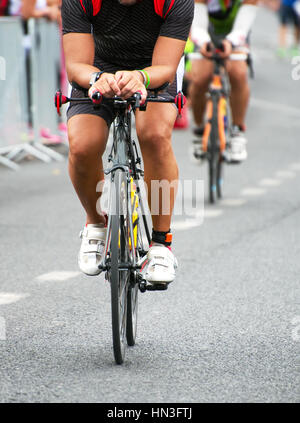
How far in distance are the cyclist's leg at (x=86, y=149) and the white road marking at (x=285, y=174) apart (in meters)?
5.88

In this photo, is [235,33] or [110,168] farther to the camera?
[235,33]

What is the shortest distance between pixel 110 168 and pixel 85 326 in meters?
1.06

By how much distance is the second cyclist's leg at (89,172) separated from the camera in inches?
178

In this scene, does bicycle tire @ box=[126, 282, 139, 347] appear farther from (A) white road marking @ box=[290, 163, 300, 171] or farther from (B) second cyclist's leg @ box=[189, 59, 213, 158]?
(A) white road marking @ box=[290, 163, 300, 171]

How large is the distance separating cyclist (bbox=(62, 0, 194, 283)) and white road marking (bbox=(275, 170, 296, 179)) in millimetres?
5752

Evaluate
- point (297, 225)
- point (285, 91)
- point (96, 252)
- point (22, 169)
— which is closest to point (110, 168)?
point (96, 252)

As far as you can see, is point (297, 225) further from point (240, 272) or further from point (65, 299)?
point (65, 299)

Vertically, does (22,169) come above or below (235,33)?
below

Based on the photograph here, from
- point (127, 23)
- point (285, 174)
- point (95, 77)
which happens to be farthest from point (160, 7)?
point (285, 174)

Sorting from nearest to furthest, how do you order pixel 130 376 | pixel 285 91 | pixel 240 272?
pixel 130 376 → pixel 240 272 → pixel 285 91

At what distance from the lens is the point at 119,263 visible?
4391 millimetres

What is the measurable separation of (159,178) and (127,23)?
2.52 ft

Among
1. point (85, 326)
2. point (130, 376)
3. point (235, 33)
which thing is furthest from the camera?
point (235, 33)

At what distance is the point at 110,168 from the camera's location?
4.38m
